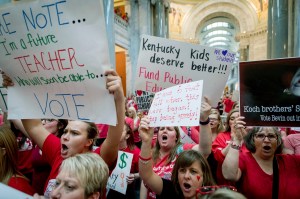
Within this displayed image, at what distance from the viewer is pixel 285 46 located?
30.6 feet

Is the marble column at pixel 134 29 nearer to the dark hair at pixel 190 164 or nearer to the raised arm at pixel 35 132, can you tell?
the raised arm at pixel 35 132

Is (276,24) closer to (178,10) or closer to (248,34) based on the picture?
(248,34)

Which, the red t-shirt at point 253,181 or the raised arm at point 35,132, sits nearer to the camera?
the red t-shirt at point 253,181

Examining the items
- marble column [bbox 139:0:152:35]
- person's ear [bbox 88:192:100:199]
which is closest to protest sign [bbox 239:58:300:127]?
person's ear [bbox 88:192:100:199]

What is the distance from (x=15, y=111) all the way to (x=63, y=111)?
408mm

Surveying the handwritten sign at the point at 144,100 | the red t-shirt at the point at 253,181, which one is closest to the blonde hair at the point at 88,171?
the red t-shirt at the point at 253,181

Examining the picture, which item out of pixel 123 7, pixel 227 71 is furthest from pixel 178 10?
pixel 227 71

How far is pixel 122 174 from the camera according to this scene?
3.17 meters

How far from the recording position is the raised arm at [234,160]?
2.30m

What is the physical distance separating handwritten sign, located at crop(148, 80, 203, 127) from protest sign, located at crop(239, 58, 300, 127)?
550 millimetres

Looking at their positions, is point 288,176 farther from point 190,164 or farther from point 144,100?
point 144,100

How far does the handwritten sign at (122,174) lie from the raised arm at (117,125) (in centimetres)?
104

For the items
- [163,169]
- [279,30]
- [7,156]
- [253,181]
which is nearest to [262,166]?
[253,181]

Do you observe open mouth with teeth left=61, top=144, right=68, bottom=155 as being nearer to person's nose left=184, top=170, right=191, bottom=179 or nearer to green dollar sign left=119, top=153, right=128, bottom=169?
person's nose left=184, top=170, right=191, bottom=179
